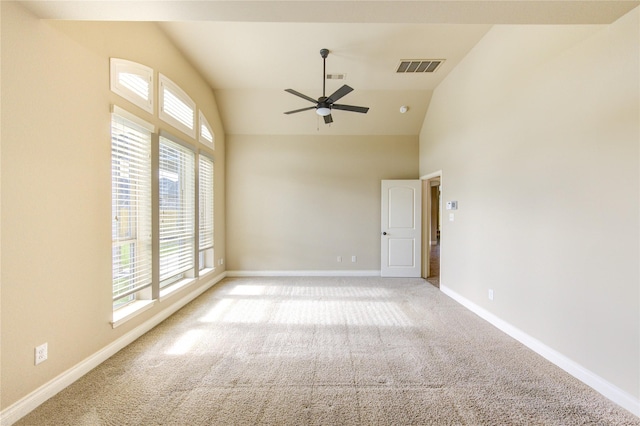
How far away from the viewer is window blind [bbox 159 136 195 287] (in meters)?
3.14

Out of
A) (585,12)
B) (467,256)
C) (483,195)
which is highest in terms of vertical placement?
(585,12)

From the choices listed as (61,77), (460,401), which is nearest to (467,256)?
(460,401)

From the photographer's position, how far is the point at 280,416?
65.4 inches

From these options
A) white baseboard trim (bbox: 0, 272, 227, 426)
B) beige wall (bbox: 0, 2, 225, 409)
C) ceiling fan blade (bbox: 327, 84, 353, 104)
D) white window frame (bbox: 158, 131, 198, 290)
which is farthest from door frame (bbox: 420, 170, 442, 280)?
beige wall (bbox: 0, 2, 225, 409)

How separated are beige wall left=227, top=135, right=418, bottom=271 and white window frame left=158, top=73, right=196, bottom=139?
148 centimetres

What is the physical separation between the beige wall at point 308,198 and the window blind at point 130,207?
2.48m

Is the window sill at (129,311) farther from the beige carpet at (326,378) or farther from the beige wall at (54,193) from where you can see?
the beige carpet at (326,378)

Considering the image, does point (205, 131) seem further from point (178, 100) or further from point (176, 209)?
point (176, 209)

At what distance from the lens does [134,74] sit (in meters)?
2.60

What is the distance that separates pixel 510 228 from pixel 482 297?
3.49 ft

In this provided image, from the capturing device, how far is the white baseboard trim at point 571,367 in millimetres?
1738

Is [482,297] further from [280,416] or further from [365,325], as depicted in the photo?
[280,416]

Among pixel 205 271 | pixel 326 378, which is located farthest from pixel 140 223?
pixel 326 378

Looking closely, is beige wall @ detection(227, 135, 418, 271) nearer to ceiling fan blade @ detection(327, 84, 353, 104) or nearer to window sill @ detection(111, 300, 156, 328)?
A: ceiling fan blade @ detection(327, 84, 353, 104)
